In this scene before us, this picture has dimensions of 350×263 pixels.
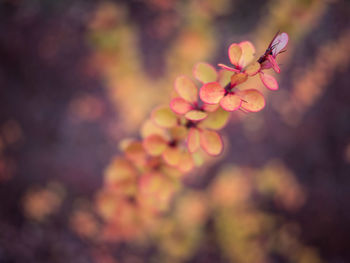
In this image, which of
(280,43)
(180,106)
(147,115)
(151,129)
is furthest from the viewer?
(147,115)

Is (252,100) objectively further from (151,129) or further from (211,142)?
(151,129)

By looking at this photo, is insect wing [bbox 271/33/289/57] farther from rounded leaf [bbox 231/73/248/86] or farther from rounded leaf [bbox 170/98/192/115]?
rounded leaf [bbox 170/98/192/115]

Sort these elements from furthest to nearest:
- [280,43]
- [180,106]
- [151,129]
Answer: [151,129] < [180,106] < [280,43]

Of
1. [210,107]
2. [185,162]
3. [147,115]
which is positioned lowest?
[185,162]

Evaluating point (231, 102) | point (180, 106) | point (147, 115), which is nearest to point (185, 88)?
point (180, 106)

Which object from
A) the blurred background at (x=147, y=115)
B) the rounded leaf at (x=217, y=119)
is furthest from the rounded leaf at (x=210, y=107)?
the blurred background at (x=147, y=115)

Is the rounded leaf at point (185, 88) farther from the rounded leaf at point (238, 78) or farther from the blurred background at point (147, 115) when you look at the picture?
the blurred background at point (147, 115)

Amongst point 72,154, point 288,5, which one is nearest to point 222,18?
point 288,5
